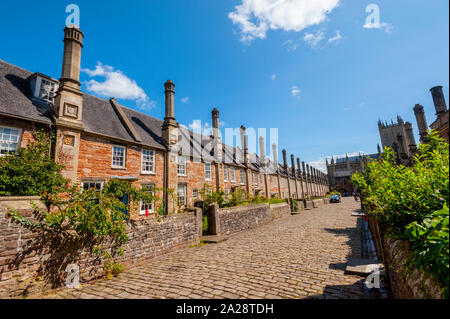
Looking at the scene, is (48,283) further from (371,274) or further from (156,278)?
(371,274)

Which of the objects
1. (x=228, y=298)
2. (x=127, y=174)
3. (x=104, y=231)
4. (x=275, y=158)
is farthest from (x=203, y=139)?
(x=228, y=298)

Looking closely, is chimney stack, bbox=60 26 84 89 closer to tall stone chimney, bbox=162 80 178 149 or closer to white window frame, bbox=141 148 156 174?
white window frame, bbox=141 148 156 174

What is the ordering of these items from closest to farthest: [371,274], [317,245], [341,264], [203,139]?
1. [371,274]
2. [341,264]
3. [317,245]
4. [203,139]

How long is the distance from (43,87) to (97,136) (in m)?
4.51

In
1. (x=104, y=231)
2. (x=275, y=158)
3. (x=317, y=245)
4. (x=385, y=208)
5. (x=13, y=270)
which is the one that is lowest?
(x=317, y=245)

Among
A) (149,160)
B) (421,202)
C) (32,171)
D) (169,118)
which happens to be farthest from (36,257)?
(169,118)

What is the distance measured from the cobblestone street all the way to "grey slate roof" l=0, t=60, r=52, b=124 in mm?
9882

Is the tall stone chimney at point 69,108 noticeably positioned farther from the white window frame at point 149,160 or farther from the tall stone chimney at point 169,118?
the tall stone chimney at point 169,118

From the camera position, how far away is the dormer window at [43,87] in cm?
1299

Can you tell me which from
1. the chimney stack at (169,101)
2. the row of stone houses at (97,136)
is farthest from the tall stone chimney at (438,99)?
the chimney stack at (169,101)

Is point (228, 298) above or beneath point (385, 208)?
beneath

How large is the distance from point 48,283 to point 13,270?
89cm

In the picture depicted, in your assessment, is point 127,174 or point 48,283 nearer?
point 48,283

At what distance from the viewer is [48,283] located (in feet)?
17.7
